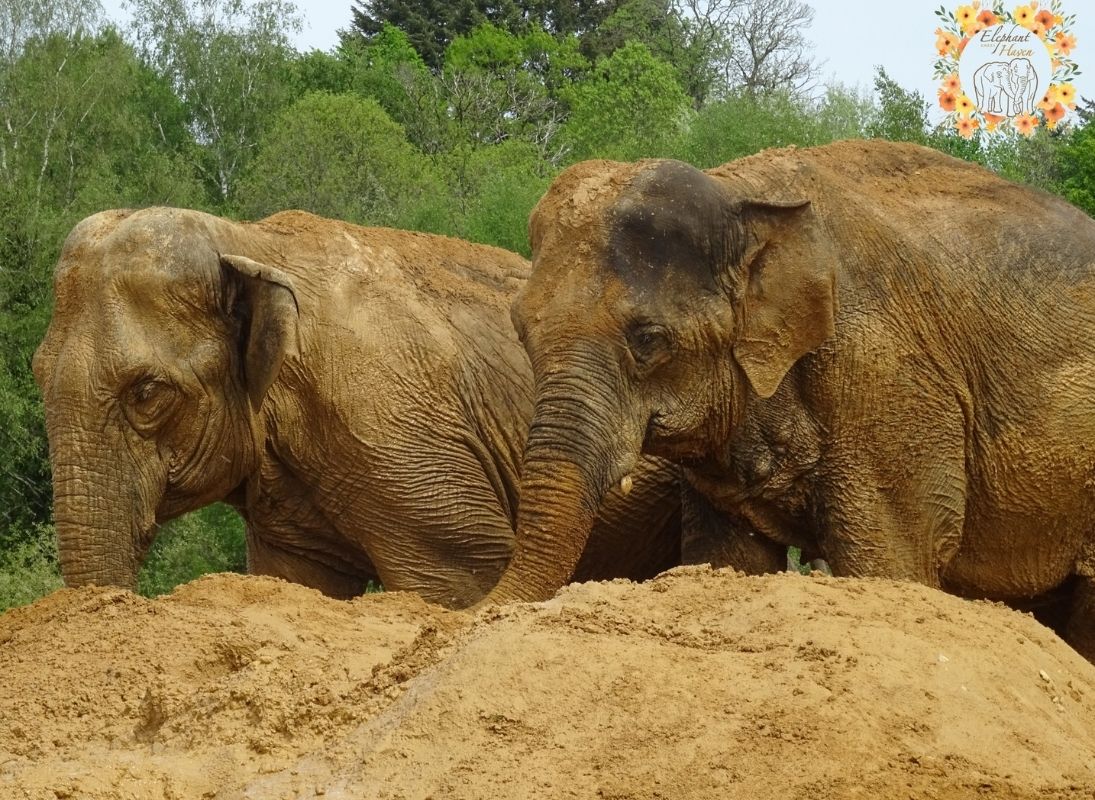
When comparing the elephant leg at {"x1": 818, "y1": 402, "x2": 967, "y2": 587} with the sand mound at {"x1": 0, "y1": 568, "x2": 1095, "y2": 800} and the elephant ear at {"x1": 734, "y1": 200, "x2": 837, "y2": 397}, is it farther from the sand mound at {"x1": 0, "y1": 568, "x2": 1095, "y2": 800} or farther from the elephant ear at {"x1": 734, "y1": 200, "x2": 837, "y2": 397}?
the sand mound at {"x1": 0, "y1": 568, "x2": 1095, "y2": 800}

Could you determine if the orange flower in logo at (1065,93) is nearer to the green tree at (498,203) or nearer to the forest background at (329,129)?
the forest background at (329,129)

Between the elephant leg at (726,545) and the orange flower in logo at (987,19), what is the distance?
3822 cm

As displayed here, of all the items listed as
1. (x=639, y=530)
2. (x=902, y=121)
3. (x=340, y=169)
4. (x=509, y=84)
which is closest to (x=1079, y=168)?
(x=902, y=121)

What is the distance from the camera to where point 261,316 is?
1209cm

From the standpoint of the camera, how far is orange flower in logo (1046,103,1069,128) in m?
50.0

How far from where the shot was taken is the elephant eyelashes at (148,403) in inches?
465

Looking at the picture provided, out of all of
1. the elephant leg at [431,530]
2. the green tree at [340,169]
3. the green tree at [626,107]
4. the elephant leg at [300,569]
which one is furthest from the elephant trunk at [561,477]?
the green tree at [626,107]

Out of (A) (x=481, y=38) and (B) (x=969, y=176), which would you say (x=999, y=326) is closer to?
(B) (x=969, y=176)

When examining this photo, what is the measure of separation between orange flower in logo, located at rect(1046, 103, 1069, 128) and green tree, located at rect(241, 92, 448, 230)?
558 inches

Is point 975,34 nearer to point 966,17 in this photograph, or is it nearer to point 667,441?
point 966,17

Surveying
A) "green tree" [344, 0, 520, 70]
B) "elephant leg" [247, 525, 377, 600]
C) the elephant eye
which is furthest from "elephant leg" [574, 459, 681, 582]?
"green tree" [344, 0, 520, 70]

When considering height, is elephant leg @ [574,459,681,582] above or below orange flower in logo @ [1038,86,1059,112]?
below

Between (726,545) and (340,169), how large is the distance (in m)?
32.4

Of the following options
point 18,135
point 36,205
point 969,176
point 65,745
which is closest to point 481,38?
point 18,135
